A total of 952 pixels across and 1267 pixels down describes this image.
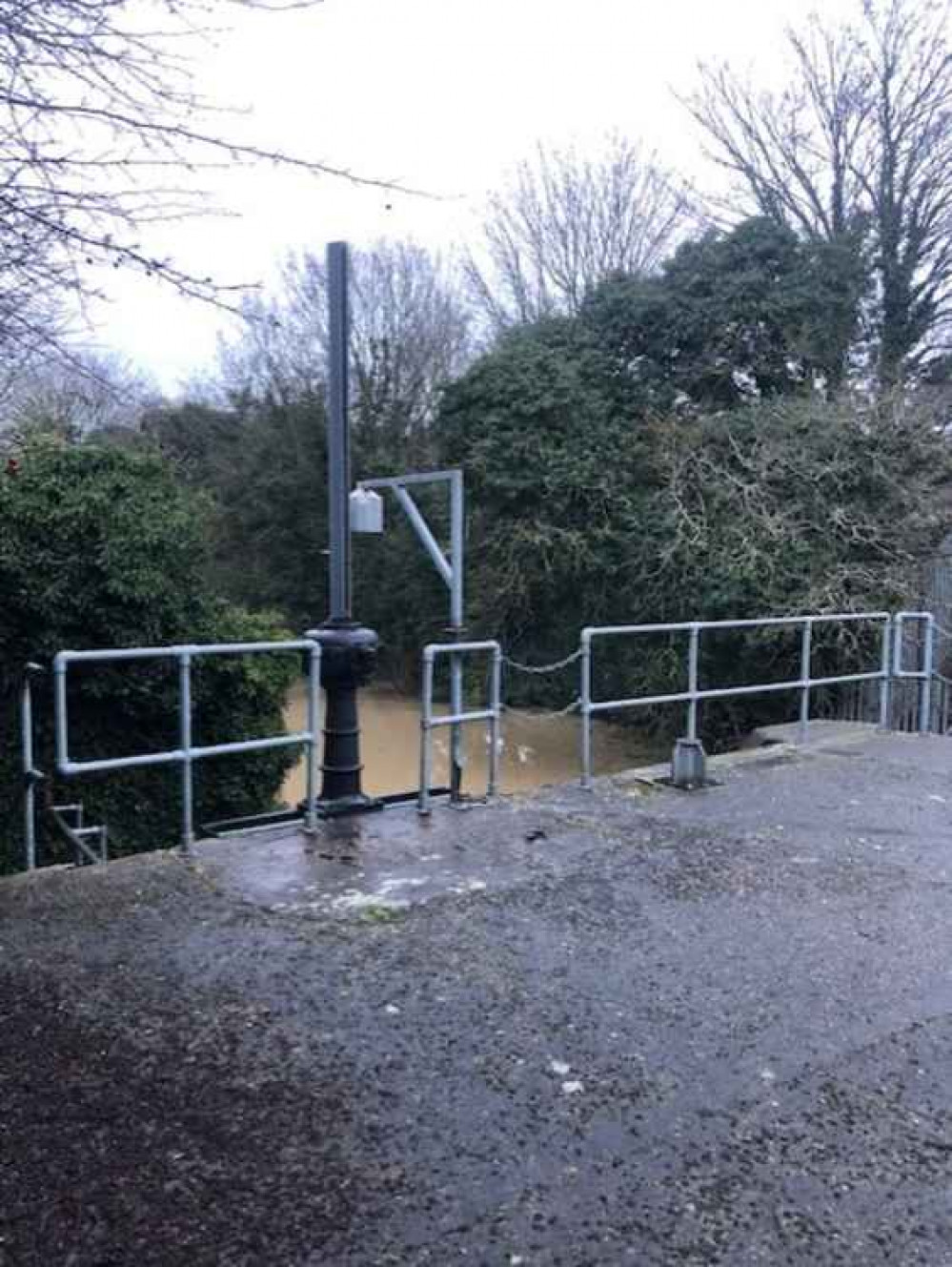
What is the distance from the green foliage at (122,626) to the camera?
947 centimetres

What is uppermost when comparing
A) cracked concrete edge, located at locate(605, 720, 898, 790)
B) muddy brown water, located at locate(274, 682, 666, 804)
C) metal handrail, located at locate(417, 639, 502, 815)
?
metal handrail, located at locate(417, 639, 502, 815)

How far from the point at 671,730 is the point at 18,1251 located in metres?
13.3

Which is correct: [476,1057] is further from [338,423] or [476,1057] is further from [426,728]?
[338,423]

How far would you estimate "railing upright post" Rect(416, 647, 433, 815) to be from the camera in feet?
19.4

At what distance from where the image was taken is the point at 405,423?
23875 millimetres

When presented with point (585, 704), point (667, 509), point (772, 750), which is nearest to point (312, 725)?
point (585, 704)

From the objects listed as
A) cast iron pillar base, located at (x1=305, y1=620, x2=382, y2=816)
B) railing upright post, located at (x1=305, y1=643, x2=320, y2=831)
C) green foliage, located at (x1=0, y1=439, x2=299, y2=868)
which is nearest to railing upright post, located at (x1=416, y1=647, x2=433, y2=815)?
cast iron pillar base, located at (x1=305, y1=620, x2=382, y2=816)

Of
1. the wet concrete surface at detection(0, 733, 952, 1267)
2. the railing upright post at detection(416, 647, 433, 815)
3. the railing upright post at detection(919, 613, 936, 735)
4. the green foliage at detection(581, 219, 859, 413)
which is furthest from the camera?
the green foliage at detection(581, 219, 859, 413)

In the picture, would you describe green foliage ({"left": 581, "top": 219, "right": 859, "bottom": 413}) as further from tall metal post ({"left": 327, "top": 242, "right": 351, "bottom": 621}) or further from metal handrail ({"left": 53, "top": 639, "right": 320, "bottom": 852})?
metal handrail ({"left": 53, "top": 639, "right": 320, "bottom": 852})

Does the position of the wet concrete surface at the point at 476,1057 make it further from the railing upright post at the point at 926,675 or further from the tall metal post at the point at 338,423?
the railing upright post at the point at 926,675

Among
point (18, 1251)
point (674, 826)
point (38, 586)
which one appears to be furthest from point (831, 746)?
point (18, 1251)

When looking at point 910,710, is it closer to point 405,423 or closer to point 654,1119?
point 654,1119

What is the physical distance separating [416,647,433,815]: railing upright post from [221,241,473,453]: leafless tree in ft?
57.8

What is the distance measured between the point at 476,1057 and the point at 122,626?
24.7 ft
